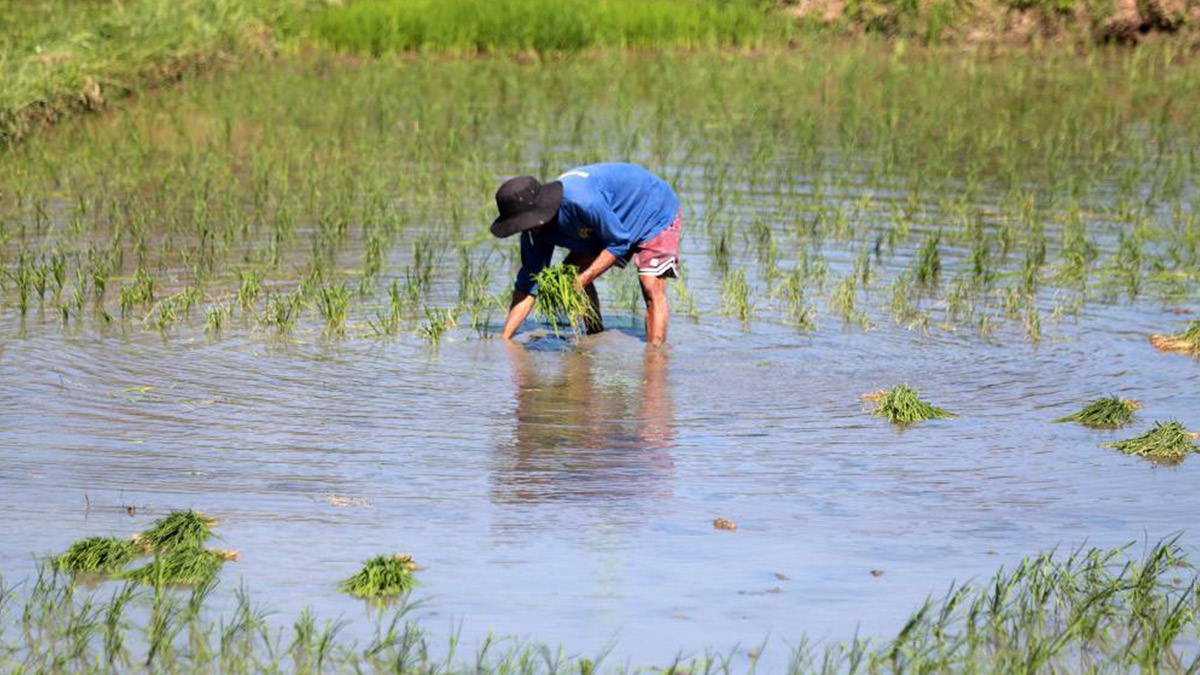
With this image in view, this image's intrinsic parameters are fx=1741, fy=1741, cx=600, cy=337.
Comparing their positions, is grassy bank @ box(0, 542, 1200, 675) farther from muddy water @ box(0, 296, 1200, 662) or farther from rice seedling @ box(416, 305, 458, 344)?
rice seedling @ box(416, 305, 458, 344)

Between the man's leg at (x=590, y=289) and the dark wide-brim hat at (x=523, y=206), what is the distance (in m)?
0.67

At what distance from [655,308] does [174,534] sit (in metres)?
3.27

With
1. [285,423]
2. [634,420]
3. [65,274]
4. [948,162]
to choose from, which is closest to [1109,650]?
[634,420]

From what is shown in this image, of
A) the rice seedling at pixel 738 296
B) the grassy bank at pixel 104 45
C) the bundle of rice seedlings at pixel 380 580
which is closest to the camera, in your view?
the bundle of rice seedlings at pixel 380 580

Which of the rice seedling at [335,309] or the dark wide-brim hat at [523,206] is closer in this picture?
the dark wide-brim hat at [523,206]

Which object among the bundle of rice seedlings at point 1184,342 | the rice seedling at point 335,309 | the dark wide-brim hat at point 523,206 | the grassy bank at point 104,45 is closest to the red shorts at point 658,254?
the dark wide-brim hat at point 523,206

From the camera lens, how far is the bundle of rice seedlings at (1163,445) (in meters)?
5.71

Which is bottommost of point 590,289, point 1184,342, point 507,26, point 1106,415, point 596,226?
point 1106,415

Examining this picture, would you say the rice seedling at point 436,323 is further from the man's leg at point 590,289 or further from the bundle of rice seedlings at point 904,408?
the bundle of rice seedlings at point 904,408

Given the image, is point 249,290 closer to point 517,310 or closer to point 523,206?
point 517,310

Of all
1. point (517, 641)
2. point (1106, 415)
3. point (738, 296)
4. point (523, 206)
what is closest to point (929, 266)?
point (738, 296)

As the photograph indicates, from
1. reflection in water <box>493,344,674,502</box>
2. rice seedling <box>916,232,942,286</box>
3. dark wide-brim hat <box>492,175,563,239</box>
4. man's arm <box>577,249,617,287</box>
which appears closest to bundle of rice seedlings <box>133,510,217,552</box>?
reflection in water <box>493,344,674,502</box>

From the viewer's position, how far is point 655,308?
745 cm

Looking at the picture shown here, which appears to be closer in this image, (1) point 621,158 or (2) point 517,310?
(2) point 517,310
